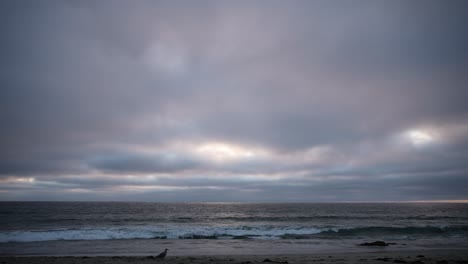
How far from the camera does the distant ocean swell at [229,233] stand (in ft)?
90.5

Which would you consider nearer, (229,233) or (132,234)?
(132,234)

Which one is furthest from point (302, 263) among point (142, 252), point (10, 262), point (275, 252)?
point (10, 262)

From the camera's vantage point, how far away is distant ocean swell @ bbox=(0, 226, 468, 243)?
2758 cm

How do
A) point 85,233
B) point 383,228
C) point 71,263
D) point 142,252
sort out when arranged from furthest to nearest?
1. point 383,228
2. point 85,233
3. point 142,252
4. point 71,263

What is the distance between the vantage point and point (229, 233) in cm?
3166

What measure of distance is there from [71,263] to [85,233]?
54.3 feet

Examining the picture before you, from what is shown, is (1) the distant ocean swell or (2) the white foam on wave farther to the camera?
Result: (1) the distant ocean swell

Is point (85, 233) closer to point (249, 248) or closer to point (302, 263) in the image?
point (249, 248)

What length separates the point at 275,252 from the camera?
19719 millimetres

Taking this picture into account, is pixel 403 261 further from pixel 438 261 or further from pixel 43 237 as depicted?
pixel 43 237

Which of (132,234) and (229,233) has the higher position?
(132,234)

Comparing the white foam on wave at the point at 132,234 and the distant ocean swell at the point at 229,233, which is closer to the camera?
the white foam on wave at the point at 132,234

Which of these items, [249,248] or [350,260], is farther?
Answer: [249,248]

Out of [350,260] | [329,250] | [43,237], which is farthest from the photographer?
[43,237]
